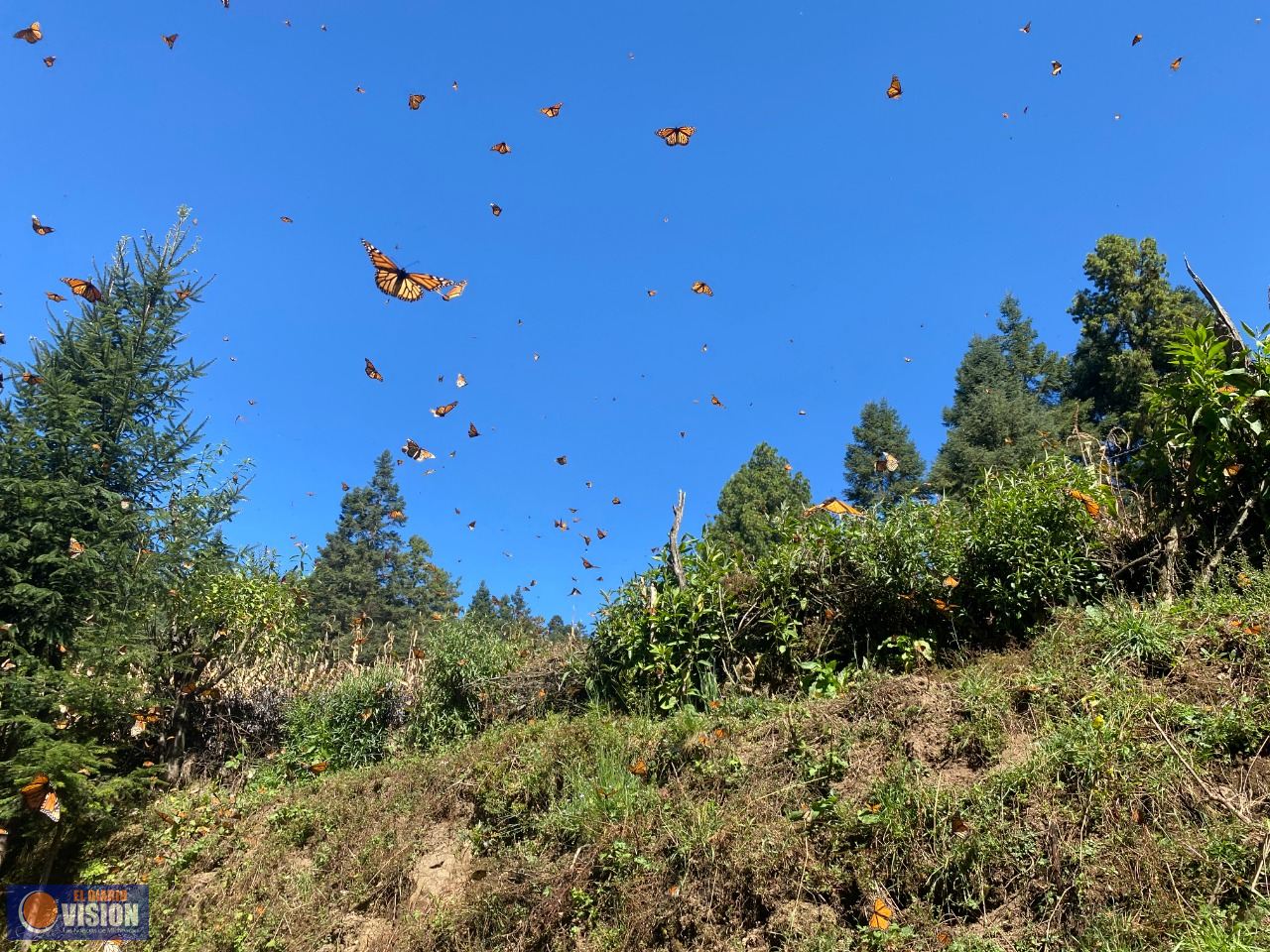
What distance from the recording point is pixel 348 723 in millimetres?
7598

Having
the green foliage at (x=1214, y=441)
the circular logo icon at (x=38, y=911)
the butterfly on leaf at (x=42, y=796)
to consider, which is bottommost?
the circular logo icon at (x=38, y=911)

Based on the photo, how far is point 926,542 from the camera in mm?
4953

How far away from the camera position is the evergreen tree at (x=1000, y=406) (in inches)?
789

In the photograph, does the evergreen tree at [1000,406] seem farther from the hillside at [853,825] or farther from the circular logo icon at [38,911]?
the circular logo icon at [38,911]

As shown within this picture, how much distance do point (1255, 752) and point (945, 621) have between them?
233 cm

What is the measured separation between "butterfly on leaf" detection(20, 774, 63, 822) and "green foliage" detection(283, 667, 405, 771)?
2426 mm

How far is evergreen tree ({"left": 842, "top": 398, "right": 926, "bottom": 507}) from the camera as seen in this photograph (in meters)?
26.8

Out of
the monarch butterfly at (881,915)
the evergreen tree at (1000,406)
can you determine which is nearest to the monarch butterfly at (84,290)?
the monarch butterfly at (881,915)

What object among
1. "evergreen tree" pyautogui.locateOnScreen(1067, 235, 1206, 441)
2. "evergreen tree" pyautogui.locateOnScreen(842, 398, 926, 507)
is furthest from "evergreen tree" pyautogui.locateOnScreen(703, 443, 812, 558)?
"evergreen tree" pyautogui.locateOnScreen(1067, 235, 1206, 441)

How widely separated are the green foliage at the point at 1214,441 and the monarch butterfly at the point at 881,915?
3.75 m

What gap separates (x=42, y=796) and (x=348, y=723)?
2.80 meters

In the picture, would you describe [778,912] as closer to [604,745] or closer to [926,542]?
[604,745]

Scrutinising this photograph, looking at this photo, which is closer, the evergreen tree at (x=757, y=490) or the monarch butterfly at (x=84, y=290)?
the monarch butterfly at (x=84, y=290)

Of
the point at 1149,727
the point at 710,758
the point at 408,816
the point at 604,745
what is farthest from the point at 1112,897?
the point at 408,816
